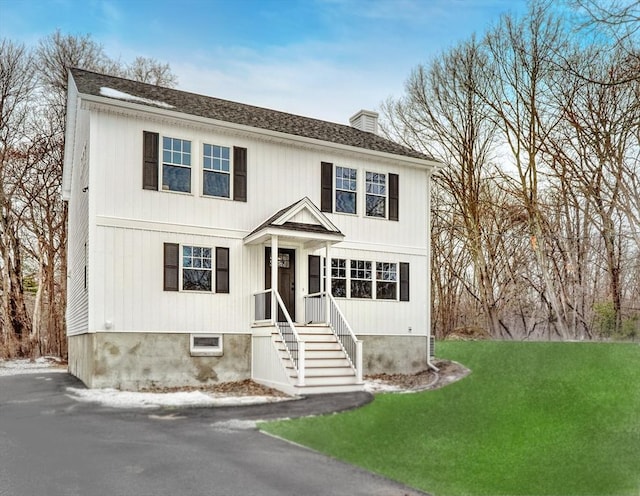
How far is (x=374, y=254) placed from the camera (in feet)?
51.9

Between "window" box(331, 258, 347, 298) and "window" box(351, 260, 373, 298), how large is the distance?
0.84 ft

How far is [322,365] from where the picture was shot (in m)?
12.7

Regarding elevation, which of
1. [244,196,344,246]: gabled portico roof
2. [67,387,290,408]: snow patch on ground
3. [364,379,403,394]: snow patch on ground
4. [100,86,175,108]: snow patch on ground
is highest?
[100,86,175,108]: snow patch on ground

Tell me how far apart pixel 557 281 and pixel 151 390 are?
54.9 feet

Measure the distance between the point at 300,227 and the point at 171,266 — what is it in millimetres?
3120

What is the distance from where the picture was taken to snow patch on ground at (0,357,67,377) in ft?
59.5

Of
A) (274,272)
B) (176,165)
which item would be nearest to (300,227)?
(274,272)

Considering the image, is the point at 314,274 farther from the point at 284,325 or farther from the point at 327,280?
the point at 284,325

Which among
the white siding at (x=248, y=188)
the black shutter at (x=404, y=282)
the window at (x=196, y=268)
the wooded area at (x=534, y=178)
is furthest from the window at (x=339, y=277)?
the wooded area at (x=534, y=178)

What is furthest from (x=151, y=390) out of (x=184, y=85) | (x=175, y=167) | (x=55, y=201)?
(x=184, y=85)

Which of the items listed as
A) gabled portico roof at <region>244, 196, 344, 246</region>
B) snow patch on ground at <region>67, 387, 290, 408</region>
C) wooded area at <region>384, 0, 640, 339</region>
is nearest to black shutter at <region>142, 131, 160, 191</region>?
gabled portico roof at <region>244, 196, 344, 246</region>

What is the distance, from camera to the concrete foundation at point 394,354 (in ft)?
49.9

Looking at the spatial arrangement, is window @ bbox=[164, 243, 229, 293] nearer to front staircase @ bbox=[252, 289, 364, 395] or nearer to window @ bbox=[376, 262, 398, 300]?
front staircase @ bbox=[252, 289, 364, 395]

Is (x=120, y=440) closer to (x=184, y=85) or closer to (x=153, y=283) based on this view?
(x=153, y=283)
